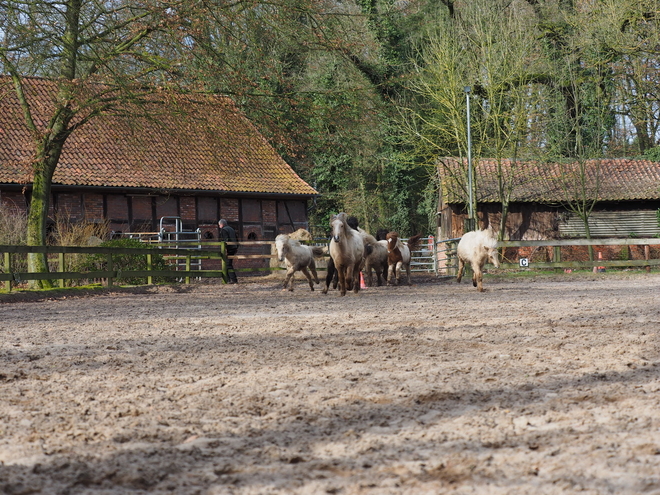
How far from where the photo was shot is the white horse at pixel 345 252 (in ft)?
58.2

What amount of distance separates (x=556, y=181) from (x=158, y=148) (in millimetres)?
19527

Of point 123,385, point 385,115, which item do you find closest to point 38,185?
point 385,115

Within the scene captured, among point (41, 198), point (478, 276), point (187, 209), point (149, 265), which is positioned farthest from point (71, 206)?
point (478, 276)

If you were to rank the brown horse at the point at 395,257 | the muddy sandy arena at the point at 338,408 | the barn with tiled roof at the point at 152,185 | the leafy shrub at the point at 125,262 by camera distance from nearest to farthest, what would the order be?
the muddy sandy arena at the point at 338,408 < the leafy shrub at the point at 125,262 < the brown horse at the point at 395,257 < the barn with tiled roof at the point at 152,185

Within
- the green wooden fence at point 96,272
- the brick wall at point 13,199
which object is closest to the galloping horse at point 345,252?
the green wooden fence at point 96,272

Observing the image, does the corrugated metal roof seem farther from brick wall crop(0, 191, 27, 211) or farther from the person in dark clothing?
brick wall crop(0, 191, 27, 211)

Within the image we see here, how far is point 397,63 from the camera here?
42.6 metres

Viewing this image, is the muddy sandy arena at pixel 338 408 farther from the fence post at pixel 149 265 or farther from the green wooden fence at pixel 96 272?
the fence post at pixel 149 265

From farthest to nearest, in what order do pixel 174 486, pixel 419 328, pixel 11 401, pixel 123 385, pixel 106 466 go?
pixel 419 328, pixel 123 385, pixel 11 401, pixel 106 466, pixel 174 486

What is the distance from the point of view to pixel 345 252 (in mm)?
17875

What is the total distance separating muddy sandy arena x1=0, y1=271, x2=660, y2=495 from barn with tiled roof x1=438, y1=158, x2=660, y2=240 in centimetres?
3242

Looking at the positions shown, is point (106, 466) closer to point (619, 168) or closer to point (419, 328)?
point (419, 328)

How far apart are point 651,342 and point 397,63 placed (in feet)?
118

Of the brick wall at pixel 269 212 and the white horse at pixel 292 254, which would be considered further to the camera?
the brick wall at pixel 269 212
